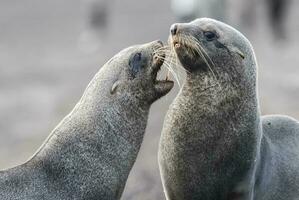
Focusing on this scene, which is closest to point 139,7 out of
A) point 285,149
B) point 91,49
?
point 91,49

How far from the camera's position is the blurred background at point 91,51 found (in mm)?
19688

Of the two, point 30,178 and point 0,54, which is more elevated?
point 30,178

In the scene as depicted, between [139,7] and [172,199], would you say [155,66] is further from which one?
[139,7]

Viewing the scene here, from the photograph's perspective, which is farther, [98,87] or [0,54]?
[0,54]

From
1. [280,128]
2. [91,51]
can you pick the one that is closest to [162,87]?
[280,128]

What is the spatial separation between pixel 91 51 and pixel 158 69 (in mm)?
19153

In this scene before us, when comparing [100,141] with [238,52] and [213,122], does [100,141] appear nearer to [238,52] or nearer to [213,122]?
[213,122]

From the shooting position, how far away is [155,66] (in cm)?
1183

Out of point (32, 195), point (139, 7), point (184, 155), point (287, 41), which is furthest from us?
point (139, 7)

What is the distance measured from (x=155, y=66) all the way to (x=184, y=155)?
2.92ft

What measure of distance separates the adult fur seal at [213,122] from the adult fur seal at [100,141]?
29cm

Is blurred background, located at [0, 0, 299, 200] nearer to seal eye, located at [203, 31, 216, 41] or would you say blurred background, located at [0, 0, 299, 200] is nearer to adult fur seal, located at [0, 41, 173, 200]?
adult fur seal, located at [0, 41, 173, 200]

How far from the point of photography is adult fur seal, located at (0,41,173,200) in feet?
35.9

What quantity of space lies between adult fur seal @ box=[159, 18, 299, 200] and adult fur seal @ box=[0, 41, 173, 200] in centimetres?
29
